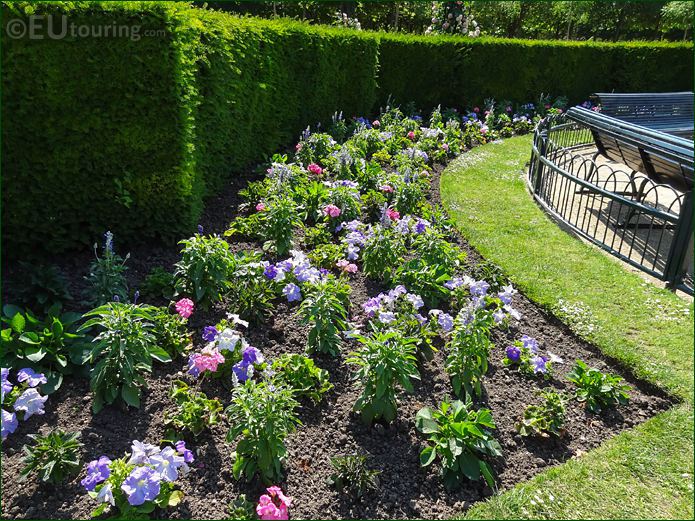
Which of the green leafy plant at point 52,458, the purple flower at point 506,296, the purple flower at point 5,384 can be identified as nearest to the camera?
the green leafy plant at point 52,458

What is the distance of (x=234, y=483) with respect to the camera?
2758 mm

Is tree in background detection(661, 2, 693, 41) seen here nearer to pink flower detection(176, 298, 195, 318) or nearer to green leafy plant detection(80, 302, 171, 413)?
pink flower detection(176, 298, 195, 318)

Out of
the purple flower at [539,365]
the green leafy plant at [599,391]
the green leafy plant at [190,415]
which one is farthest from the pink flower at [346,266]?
the green leafy plant at [599,391]

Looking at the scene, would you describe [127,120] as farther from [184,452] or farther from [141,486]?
[141,486]

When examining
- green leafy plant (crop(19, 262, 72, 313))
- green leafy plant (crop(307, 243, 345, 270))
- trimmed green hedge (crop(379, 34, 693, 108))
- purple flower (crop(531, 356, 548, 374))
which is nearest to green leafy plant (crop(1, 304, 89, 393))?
green leafy plant (crop(19, 262, 72, 313))

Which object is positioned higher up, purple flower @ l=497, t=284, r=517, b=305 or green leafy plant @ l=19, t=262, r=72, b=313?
purple flower @ l=497, t=284, r=517, b=305

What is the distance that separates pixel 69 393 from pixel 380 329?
6.43ft

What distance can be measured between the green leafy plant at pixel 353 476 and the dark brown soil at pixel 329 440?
0.05 m

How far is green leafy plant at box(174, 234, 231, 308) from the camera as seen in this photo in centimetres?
390

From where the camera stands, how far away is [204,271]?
155 inches

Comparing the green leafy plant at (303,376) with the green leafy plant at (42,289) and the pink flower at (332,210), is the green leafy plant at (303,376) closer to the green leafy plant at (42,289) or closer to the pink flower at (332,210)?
the green leafy plant at (42,289)

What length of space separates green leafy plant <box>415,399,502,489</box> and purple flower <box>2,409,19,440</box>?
217cm

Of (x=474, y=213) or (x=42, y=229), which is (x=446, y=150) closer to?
(x=474, y=213)

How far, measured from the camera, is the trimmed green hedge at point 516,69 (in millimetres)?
11227
